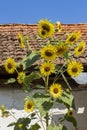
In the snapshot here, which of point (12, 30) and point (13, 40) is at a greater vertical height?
point (12, 30)

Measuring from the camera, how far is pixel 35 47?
8.12 metres

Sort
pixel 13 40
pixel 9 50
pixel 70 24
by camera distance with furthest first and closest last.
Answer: pixel 70 24 < pixel 13 40 < pixel 9 50

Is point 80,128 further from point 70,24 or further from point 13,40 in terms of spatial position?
point 70,24

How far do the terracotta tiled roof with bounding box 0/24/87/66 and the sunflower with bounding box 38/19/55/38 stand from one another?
227 centimetres

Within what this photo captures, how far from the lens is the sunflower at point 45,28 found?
4273 millimetres

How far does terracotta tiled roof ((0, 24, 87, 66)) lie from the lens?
7.58m

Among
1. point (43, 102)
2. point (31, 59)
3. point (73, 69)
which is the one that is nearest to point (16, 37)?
point (31, 59)

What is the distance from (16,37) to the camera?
8.92 metres

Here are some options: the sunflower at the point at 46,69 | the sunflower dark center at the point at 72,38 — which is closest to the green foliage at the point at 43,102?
the sunflower at the point at 46,69

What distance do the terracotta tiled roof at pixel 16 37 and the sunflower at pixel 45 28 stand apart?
7.45 feet

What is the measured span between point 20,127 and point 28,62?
2.03 ft

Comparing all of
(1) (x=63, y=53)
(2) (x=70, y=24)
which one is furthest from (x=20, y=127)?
(2) (x=70, y=24)

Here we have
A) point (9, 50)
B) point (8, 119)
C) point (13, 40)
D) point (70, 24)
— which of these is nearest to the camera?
point (8, 119)

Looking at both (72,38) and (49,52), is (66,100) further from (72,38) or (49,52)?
(72,38)
